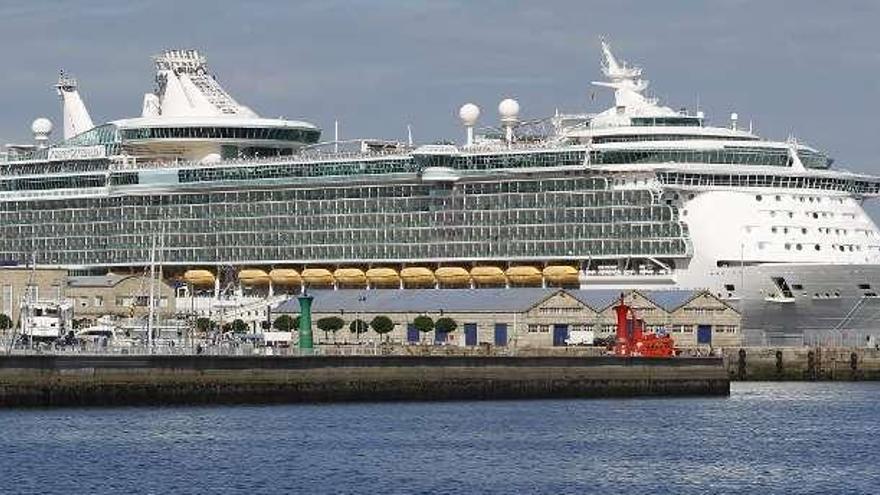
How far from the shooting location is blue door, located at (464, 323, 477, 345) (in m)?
122

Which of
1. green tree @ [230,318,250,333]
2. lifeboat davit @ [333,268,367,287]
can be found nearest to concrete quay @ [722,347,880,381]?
lifeboat davit @ [333,268,367,287]

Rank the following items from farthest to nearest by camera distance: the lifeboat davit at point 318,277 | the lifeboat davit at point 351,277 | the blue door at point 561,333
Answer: the lifeboat davit at point 318,277, the lifeboat davit at point 351,277, the blue door at point 561,333

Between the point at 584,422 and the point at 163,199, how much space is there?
6131 centimetres

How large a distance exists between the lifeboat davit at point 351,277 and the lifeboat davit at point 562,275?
472 inches

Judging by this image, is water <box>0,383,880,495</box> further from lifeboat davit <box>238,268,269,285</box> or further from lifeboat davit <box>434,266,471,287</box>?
lifeboat davit <box>238,268,269,285</box>

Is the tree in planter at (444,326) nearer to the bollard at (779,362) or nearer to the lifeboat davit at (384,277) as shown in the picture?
the lifeboat davit at (384,277)

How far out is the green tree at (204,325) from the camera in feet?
420

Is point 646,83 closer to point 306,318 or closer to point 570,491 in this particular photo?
point 306,318

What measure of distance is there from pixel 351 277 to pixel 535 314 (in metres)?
16.8

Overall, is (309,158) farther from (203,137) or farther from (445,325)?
(445,325)

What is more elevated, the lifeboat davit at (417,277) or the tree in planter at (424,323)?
the lifeboat davit at (417,277)

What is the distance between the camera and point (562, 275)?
125438 millimetres

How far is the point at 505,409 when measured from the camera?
9194 cm

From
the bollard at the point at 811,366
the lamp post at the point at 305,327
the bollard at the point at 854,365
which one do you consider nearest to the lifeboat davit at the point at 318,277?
the lamp post at the point at 305,327
